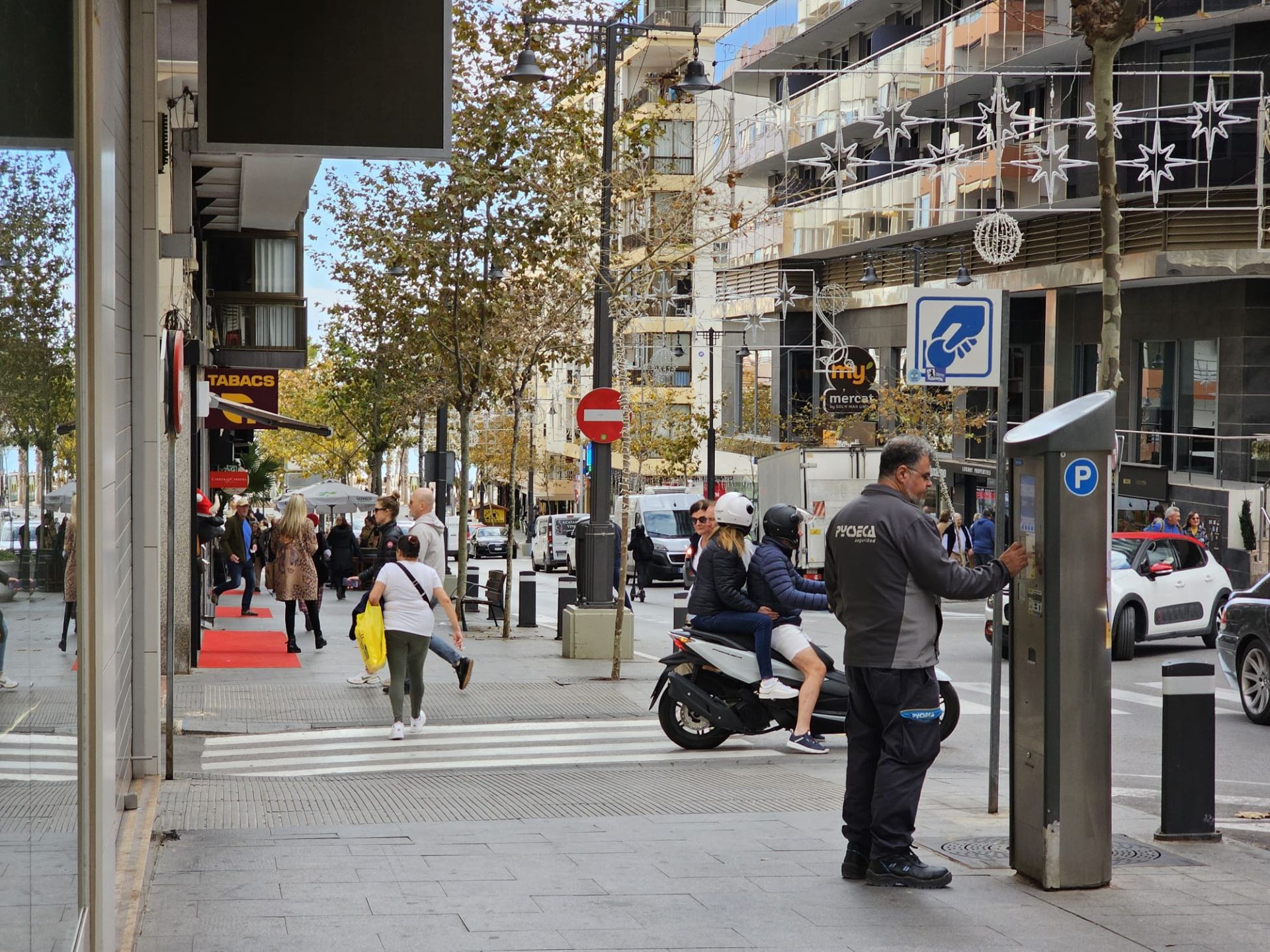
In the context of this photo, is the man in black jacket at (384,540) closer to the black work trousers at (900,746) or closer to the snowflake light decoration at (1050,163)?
the black work trousers at (900,746)

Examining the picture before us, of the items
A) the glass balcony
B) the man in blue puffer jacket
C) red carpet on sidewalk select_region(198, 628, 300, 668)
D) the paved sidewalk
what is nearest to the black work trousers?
the paved sidewalk

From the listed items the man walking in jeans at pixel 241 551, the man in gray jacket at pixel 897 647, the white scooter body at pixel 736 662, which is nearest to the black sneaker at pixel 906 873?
the man in gray jacket at pixel 897 647

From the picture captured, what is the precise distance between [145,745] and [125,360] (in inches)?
94.8

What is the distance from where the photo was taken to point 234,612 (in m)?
26.3

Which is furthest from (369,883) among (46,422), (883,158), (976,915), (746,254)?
(746,254)

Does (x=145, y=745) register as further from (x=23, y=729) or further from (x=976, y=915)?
(x=23, y=729)

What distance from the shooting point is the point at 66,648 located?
2.97 meters


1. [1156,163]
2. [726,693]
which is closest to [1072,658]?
[726,693]

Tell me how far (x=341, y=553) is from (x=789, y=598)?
22.6 metres

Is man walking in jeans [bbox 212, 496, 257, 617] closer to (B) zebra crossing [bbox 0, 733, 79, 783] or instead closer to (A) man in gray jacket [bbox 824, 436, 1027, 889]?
(A) man in gray jacket [bbox 824, 436, 1027, 889]

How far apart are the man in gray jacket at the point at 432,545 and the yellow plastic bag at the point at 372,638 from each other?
1.54ft

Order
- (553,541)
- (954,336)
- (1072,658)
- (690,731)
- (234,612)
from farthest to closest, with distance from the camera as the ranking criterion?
(553,541), (234,612), (690,731), (954,336), (1072,658)

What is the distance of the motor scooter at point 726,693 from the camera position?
11.0 m

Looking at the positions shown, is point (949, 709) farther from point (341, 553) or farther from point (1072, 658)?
point (341, 553)
